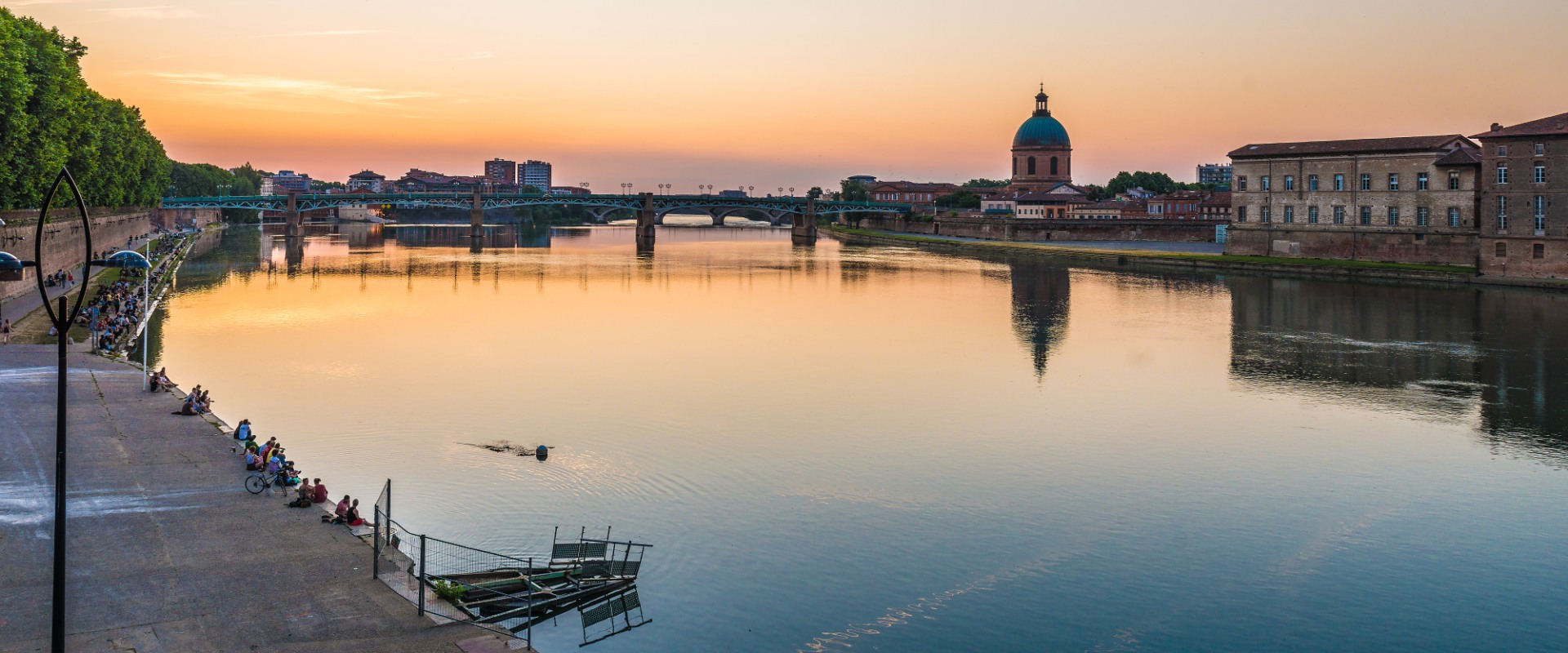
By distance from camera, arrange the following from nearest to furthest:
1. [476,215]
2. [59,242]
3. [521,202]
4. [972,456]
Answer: [972,456] → [59,242] → [476,215] → [521,202]

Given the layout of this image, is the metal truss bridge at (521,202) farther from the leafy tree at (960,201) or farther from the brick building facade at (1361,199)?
the brick building facade at (1361,199)

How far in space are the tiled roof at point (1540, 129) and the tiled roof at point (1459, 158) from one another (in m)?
6.29

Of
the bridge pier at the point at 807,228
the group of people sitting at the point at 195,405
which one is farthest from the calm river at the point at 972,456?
the bridge pier at the point at 807,228

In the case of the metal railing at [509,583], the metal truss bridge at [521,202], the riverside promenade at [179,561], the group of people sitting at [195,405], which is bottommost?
the metal railing at [509,583]

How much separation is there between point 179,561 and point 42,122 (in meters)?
40.8

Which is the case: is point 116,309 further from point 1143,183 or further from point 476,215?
point 1143,183

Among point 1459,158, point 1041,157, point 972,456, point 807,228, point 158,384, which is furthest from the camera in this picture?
point 1041,157

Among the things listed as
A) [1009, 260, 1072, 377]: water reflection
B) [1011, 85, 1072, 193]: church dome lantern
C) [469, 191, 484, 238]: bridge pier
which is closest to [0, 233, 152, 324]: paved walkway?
[1009, 260, 1072, 377]: water reflection

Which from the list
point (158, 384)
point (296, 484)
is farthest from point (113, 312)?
point (296, 484)

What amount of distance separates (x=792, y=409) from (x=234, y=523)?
14.6 metres

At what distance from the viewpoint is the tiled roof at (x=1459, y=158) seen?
6625 centimetres

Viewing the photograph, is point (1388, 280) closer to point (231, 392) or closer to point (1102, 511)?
point (1102, 511)

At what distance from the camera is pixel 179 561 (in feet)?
47.3

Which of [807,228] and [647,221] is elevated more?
[647,221]
